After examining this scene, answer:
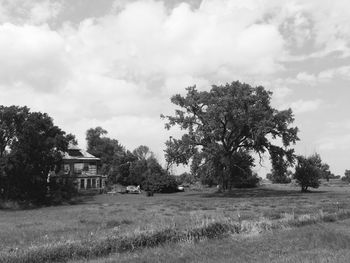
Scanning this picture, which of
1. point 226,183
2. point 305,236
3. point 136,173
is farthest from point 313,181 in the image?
point 305,236

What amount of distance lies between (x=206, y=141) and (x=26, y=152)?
27.0 meters

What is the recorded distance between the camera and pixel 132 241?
17062 mm

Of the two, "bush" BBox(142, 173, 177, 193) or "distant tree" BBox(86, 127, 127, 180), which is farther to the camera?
"distant tree" BBox(86, 127, 127, 180)

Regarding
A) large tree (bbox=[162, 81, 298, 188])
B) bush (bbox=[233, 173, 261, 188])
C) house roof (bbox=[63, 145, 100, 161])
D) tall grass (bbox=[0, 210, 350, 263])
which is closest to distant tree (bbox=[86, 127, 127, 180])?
house roof (bbox=[63, 145, 100, 161])

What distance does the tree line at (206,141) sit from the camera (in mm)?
59406

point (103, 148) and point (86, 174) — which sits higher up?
point (103, 148)

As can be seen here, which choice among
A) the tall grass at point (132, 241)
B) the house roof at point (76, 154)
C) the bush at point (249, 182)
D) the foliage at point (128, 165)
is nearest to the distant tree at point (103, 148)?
the foliage at point (128, 165)

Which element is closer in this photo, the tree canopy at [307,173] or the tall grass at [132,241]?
the tall grass at [132,241]

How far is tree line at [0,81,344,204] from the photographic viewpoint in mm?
59406

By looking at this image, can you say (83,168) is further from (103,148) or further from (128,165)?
(103,148)

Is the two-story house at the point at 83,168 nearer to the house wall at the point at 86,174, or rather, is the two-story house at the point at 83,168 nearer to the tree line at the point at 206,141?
the house wall at the point at 86,174

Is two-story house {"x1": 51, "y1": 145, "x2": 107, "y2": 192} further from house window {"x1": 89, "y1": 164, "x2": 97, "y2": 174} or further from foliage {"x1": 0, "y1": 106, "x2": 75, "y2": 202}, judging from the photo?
foliage {"x1": 0, "y1": 106, "x2": 75, "y2": 202}

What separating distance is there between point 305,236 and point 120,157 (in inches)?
4282

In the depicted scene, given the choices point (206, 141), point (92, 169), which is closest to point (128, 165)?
point (92, 169)
